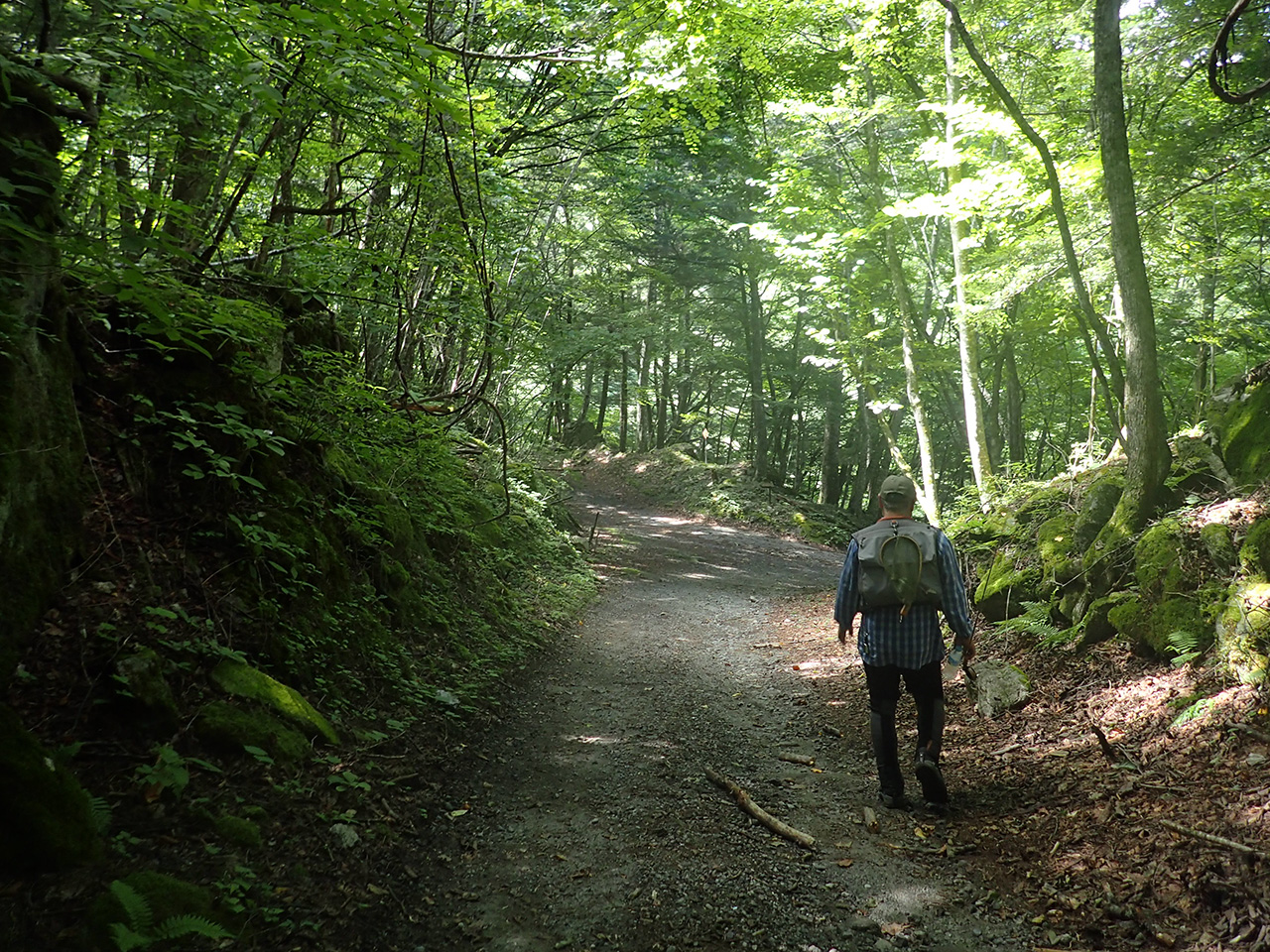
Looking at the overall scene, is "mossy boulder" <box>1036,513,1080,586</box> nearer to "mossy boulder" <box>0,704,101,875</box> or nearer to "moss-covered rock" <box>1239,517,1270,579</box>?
"moss-covered rock" <box>1239,517,1270,579</box>

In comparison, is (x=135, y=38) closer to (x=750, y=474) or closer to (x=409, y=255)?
(x=409, y=255)

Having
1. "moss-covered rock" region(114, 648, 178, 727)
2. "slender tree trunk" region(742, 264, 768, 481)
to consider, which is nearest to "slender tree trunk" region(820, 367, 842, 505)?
"slender tree trunk" region(742, 264, 768, 481)

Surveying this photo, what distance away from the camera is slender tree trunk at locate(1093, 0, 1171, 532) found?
6145mm

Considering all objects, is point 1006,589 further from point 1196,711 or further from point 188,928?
point 188,928

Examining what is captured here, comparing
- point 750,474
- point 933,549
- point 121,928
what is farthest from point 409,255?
point 750,474

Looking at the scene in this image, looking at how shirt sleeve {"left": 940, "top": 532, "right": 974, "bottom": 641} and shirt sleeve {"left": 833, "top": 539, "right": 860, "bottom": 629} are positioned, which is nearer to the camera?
shirt sleeve {"left": 940, "top": 532, "right": 974, "bottom": 641}

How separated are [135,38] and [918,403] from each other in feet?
47.2

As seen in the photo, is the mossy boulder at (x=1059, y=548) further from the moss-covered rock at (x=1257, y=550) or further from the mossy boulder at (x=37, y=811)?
the mossy boulder at (x=37, y=811)

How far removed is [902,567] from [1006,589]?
11.6 feet

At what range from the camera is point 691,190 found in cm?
2173

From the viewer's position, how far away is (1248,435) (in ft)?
19.9

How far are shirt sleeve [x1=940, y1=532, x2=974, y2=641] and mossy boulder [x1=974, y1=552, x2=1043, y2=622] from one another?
9.73 ft

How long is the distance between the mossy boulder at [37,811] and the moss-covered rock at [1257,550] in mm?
6353

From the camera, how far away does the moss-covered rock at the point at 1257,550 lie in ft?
15.2
